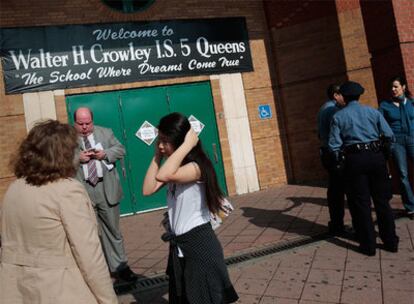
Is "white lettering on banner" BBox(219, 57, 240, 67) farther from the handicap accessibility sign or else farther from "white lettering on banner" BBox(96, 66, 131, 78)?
"white lettering on banner" BBox(96, 66, 131, 78)

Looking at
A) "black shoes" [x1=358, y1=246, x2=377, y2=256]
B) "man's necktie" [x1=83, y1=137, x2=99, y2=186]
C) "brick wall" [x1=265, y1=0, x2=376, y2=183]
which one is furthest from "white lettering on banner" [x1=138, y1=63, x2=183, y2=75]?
"black shoes" [x1=358, y1=246, x2=377, y2=256]

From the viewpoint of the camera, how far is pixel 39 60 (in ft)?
25.2

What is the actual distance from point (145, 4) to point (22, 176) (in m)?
7.63

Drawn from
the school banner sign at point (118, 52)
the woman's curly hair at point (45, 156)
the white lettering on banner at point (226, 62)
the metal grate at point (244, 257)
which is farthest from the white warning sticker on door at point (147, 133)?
the woman's curly hair at point (45, 156)

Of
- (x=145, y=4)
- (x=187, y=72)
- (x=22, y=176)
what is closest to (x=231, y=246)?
(x=22, y=176)

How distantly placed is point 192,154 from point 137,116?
596 cm

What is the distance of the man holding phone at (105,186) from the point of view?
390 cm

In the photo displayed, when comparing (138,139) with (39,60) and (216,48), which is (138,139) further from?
(216,48)

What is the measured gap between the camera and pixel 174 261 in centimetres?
237

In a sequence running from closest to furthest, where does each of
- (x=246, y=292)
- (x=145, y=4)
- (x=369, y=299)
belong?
(x=369, y=299), (x=246, y=292), (x=145, y=4)

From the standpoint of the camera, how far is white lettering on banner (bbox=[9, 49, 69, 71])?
757cm

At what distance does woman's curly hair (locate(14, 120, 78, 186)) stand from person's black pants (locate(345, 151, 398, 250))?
3.02 meters

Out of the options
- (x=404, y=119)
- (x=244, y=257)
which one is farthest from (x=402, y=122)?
(x=244, y=257)

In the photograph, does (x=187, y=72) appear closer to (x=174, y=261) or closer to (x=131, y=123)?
(x=131, y=123)
